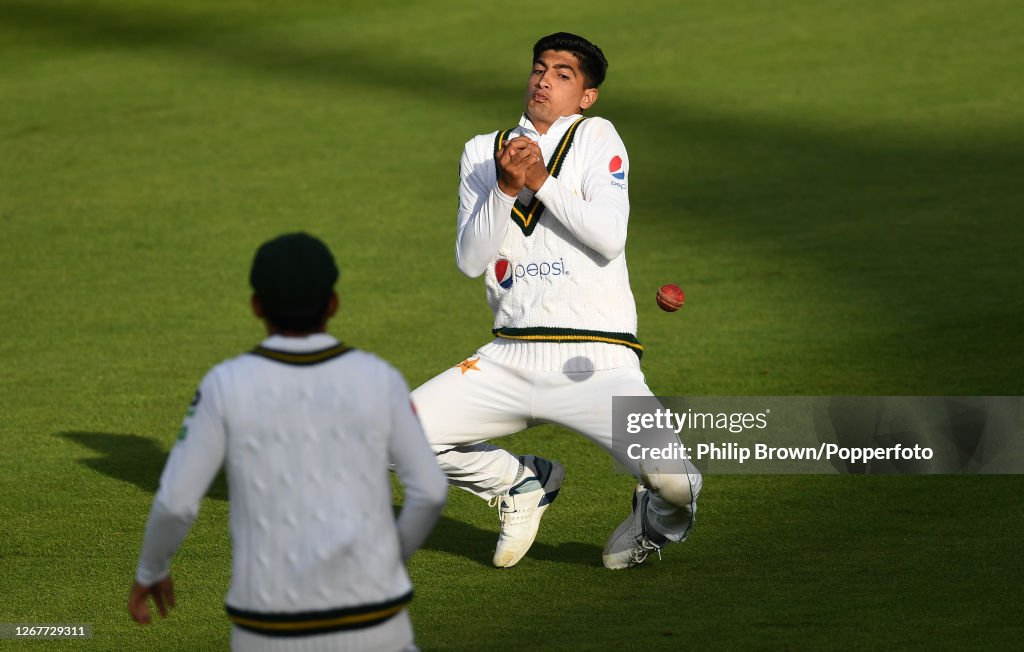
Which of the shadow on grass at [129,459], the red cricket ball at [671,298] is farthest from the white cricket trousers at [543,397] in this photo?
the shadow on grass at [129,459]

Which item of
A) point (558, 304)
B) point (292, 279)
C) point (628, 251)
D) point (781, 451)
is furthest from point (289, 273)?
point (628, 251)

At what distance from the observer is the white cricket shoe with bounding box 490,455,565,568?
18.3 ft

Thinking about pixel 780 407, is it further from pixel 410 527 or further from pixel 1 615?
pixel 410 527

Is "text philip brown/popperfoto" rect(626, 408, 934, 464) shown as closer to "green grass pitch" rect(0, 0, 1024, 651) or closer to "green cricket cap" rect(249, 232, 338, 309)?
"green grass pitch" rect(0, 0, 1024, 651)

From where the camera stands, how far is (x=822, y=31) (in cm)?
1658

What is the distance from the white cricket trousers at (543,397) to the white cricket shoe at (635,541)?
60 millimetres

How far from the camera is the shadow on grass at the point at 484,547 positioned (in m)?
5.73

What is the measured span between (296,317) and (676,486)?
215 cm

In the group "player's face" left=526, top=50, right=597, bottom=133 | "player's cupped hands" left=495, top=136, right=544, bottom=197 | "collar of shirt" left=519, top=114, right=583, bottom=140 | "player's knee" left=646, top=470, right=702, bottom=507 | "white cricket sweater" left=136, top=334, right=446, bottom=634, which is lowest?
"player's knee" left=646, top=470, right=702, bottom=507

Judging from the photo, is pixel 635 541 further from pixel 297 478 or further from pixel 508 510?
pixel 297 478

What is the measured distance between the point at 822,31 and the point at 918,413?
10040mm

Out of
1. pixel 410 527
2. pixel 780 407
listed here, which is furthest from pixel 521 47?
pixel 410 527

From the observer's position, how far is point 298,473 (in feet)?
10.5

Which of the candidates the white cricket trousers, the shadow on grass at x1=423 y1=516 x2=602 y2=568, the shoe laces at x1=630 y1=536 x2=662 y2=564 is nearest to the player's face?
the white cricket trousers
